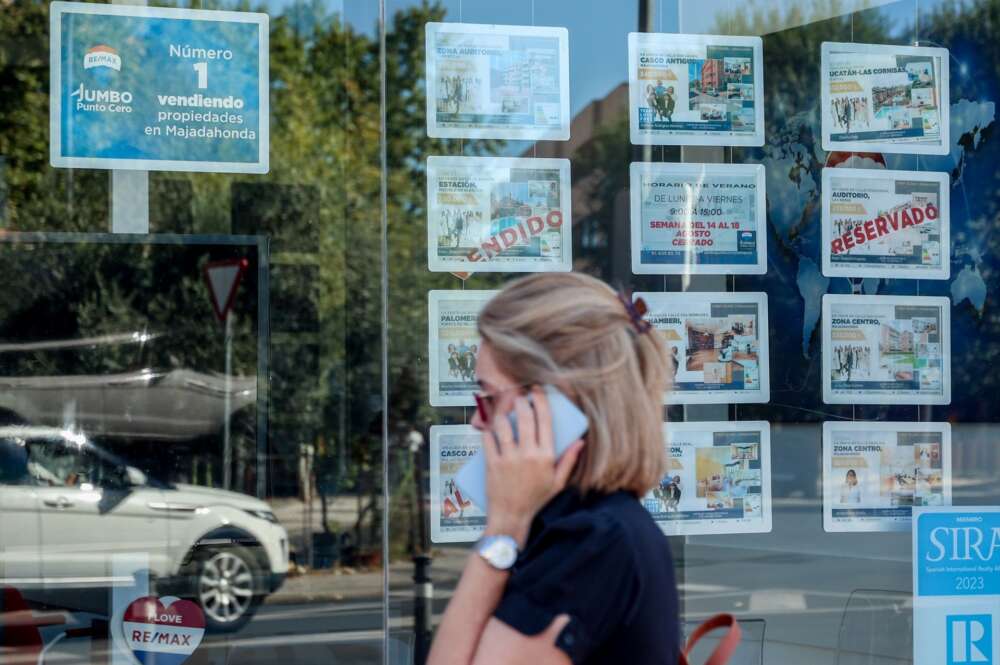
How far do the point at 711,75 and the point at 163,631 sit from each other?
2808mm

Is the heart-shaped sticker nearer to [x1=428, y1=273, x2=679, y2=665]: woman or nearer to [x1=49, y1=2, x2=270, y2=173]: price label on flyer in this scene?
[x1=49, y1=2, x2=270, y2=173]: price label on flyer

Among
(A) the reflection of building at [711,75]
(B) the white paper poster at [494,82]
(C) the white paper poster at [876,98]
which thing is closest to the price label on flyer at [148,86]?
(B) the white paper poster at [494,82]

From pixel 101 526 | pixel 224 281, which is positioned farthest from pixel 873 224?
pixel 224 281

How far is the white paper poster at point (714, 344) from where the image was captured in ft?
13.4

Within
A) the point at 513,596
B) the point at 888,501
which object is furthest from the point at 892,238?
the point at 513,596

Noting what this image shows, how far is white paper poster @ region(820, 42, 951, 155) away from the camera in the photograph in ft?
13.9

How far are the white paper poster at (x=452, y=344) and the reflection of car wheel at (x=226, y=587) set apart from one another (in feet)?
4.16

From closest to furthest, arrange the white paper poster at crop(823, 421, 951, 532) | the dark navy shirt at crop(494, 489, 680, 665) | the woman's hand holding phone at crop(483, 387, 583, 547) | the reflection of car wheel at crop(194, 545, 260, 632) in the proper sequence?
1. the dark navy shirt at crop(494, 489, 680, 665)
2. the woman's hand holding phone at crop(483, 387, 583, 547)
3. the white paper poster at crop(823, 421, 951, 532)
4. the reflection of car wheel at crop(194, 545, 260, 632)

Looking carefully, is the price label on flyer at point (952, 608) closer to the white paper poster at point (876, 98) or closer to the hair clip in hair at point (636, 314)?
the white paper poster at point (876, 98)

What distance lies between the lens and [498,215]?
399cm

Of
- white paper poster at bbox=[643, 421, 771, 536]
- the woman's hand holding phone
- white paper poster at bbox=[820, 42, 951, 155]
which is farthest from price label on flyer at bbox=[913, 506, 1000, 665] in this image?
the woman's hand holding phone

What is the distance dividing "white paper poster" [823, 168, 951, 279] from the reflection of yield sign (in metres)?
2.91

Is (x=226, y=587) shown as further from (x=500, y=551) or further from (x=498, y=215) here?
(x=500, y=551)

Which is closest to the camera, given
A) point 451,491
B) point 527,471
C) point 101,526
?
point 527,471
